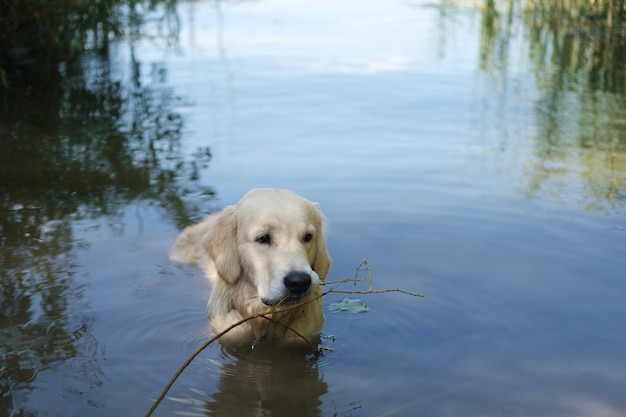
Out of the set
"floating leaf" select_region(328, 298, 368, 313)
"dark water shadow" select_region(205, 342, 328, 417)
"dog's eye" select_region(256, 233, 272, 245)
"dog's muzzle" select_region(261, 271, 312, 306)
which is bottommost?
"dark water shadow" select_region(205, 342, 328, 417)

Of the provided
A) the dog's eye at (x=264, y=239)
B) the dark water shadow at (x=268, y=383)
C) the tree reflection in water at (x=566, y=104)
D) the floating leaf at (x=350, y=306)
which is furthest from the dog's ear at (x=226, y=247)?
the tree reflection in water at (x=566, y=104)

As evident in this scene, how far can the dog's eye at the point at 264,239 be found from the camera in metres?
4.36

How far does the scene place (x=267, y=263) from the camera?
4281mm

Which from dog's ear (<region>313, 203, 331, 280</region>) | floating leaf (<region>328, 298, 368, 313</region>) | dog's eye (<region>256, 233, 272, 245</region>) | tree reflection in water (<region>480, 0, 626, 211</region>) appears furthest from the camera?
tree reflection in water (<region>480, 0, 626, 211</region>)

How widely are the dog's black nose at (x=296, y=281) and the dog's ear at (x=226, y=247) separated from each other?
53 cm

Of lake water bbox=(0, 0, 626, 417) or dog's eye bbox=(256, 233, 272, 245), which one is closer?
lake water bbox=(0, 0, 626, 417)

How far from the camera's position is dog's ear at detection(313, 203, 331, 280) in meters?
4.66

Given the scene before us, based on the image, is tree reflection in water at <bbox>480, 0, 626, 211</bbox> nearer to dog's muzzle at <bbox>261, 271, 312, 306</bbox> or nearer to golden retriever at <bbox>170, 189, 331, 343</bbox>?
golden retriever at <bbox>170, 189, 331, 343</bbox>

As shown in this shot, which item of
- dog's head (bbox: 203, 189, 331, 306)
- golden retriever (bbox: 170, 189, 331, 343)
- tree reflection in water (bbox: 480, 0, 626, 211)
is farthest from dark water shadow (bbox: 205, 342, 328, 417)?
tree reflection in water (bbox: 480, 0, 626, 211)

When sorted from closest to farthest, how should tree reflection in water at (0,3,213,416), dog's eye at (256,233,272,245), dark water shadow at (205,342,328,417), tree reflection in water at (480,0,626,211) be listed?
dark water shadow at (205,342,328,417), dog's eye at (256,233,272,245), tree reflection in water at (0,3,213,416), tree reflection in water at (480,0,626,211)

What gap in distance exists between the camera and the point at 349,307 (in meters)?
5.08

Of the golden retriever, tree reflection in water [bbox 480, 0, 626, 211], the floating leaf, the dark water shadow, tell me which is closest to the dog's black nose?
the golden retriever

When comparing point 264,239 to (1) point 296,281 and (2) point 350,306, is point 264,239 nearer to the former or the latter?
(1) point 296,281

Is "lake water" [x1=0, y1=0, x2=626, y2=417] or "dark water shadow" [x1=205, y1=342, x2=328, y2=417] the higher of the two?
"lake water" [x1=0, y1=0, x2=626, y2=417]
